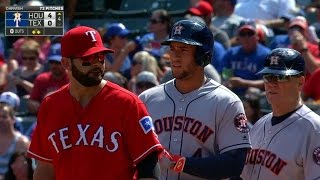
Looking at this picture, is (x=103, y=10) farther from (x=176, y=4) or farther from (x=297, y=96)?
(x=297, y=96)

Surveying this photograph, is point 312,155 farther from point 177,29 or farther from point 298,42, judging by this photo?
point 298,42

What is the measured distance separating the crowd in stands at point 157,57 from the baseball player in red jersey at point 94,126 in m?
3.19

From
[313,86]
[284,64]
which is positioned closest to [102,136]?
[284,64]

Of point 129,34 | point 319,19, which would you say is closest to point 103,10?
point 129,34

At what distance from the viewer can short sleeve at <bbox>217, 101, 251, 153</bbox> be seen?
15.0ft

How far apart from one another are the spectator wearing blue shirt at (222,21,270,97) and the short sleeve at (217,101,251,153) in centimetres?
416

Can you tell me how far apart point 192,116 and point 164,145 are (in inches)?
8.5

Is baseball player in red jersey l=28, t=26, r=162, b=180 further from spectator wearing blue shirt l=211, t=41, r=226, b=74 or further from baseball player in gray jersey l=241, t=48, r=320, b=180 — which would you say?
spectator wearing blue shirt l=211, t=41, r=226, b=74

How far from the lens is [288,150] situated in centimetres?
468

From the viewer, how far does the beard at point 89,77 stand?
4.19 metres

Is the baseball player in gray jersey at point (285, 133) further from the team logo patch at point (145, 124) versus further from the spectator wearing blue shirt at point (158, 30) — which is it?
the spectator wearing blue shirt at point (158, 30)
